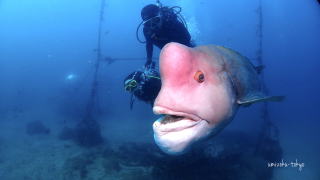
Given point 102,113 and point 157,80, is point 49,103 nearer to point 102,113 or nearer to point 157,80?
point 102,113

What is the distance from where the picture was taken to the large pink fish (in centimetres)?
274

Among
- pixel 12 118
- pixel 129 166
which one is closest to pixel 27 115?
pixel 12 118

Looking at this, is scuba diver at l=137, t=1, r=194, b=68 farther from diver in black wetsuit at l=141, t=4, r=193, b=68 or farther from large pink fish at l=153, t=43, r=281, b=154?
large pink fish at l=153, t=43, r=281, b=154

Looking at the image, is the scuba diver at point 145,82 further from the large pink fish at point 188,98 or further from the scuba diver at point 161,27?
the large pink fish at point 188,98

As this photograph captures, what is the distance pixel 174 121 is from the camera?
291 centimetres

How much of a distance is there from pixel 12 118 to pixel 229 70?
2115cm

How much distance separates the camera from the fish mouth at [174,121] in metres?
2.72

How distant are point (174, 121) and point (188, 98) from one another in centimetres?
32

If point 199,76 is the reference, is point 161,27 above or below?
above

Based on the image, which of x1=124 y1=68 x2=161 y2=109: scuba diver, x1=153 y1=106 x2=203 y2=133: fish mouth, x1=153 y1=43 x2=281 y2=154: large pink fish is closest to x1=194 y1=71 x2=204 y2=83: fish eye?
x1=153 y1=43 x2=281 y2=154: large pink fish

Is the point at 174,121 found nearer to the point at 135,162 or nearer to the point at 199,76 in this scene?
the point at 199,76

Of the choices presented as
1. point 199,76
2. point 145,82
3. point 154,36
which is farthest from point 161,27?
point 199,76

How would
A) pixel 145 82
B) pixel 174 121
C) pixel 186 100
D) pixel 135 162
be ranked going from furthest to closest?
pixel 135 162, pixel 145 82, pixel 174 121, pixel 186 100

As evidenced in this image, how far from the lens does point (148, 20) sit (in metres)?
6.68
